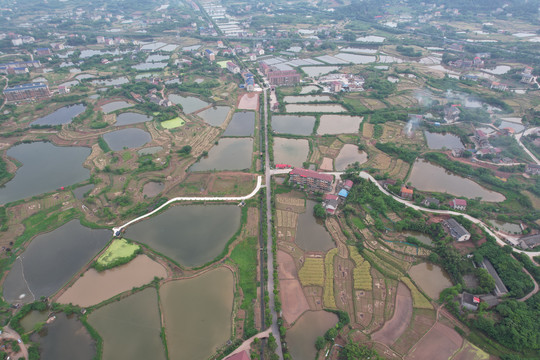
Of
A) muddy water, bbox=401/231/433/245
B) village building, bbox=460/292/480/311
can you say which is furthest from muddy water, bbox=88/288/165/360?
muddy water, bbox=401/231/433/245

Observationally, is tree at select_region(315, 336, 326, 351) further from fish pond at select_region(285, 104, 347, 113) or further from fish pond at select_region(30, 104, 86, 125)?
fish pond at select_region(30, 104, 86, 125)

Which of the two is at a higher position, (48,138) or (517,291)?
(48,138)

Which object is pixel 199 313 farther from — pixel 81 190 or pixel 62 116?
pixel 62 116

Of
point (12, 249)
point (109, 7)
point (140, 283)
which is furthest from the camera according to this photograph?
point (109, 7)

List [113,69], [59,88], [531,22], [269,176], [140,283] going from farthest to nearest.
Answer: [531,22]
[113,69]
[59,88]
[269,176]
[140,283]

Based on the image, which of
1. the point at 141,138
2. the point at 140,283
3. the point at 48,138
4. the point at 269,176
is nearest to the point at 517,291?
the point at 269,176

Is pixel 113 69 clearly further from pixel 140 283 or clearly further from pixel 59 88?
pixel 140 283

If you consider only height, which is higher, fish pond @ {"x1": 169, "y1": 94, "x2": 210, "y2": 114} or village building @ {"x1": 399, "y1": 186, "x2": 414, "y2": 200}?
fish pond @ {"x1": 169, "y1": 94, "x2": 210, "y2": 114}
